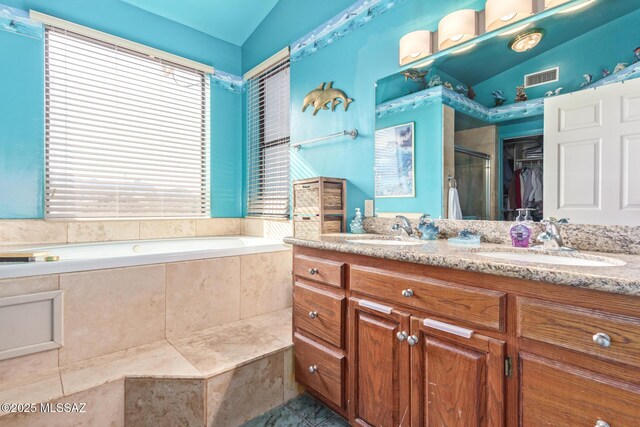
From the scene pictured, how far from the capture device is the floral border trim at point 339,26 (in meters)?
2.05

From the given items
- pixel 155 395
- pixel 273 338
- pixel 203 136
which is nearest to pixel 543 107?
pixel 273 338

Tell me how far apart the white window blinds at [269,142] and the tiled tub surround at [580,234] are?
1.65 m

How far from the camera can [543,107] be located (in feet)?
4.24

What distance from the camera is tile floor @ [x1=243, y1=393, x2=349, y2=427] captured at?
156 cm

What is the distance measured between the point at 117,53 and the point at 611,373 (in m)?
3.55

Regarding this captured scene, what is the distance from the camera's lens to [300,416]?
162 centimetres

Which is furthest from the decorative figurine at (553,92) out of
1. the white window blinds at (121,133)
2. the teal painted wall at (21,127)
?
the teal painted wall at (21,127)

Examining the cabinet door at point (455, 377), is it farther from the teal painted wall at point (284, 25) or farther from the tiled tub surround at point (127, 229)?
the teal painted wall at point (284, 25)

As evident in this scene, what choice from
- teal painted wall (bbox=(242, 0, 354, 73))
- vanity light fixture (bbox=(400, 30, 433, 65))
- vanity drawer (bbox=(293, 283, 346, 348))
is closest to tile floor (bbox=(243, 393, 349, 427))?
vanity drawer (bbox=(293, 283, 346, 348))

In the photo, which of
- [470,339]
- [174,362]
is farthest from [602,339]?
[174,362]

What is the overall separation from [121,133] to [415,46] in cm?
245

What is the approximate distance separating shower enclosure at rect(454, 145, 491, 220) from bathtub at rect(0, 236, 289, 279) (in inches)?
56.7

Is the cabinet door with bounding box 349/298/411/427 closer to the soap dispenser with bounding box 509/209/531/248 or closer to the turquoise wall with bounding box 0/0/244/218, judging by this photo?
the soap dispenser with bounding box 509/209/531/248

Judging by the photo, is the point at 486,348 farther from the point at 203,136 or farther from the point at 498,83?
the point at 203,136
